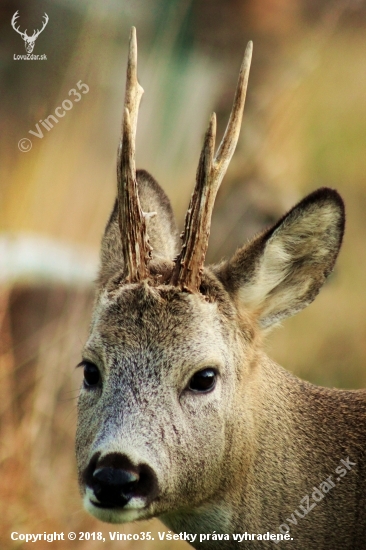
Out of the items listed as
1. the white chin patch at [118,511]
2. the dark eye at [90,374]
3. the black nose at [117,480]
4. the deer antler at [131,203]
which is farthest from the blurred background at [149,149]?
the black nose at [117,480]

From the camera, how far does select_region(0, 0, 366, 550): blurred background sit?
7676 mm

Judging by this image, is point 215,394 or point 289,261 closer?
point 215,394

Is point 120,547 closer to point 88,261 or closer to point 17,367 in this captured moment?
point 17,367

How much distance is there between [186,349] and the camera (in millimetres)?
3881

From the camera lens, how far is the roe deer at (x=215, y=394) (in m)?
3.72

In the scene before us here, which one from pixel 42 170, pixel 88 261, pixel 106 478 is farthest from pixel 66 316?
pixel 106 478

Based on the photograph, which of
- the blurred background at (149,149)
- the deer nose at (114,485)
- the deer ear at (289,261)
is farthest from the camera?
the blurred background at (149,149)

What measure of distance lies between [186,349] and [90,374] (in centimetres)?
52

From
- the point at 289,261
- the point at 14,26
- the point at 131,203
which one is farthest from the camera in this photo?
the point at 14,26

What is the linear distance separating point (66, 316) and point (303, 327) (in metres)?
2.92

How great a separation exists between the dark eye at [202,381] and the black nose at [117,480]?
50cm

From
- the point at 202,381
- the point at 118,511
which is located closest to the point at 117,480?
the point at 118,511

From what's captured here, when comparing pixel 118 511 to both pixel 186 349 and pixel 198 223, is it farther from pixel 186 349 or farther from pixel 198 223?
pixel 198 223

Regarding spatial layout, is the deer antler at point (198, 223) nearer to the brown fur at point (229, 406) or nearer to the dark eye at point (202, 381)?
the brown fur at point (229, 406)
